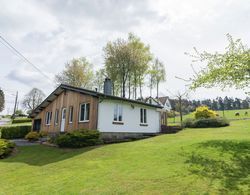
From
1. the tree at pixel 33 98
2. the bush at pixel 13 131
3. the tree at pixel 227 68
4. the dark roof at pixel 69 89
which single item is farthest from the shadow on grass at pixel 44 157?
the tree at pixel 33 98

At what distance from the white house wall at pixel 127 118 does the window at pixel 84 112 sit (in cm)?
154

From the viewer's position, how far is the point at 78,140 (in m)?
13.4

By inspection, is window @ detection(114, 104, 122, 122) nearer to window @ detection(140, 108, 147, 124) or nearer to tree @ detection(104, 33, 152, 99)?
window @ detection(140, 108, 147, 124)

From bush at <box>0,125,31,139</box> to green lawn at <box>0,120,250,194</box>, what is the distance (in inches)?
672

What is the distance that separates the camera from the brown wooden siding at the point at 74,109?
1552 centimetres

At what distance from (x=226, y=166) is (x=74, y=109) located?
1349 centimetres

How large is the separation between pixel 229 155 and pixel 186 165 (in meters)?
2.20

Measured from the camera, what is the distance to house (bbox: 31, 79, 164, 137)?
15.5 m

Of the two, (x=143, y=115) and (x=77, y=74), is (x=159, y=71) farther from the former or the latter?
(x=143, y=115)

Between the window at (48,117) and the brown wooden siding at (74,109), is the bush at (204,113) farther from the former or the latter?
the window at (48,117)

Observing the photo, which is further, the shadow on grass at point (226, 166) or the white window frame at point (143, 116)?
the white window frame at point (143, 116)

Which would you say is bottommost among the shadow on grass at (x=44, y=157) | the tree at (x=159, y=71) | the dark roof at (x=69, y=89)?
the shadow on grass at (x=44, y=157)

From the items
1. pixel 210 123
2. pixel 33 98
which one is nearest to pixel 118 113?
pixel 210 123

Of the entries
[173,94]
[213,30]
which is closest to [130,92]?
[173,94]
